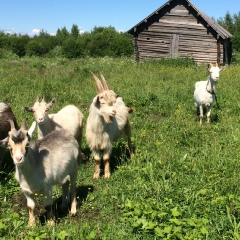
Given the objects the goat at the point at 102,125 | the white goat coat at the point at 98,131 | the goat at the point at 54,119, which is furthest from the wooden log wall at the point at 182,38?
the white goat coat at the point at 98,131

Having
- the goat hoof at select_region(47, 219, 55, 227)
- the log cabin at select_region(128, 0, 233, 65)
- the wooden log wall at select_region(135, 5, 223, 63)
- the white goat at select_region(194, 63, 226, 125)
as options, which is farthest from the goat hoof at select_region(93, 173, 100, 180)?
the wooden log wall at select_region(135, 5, 223, 63)

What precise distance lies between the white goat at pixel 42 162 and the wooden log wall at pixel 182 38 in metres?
21.2

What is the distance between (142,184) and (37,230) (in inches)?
71.0

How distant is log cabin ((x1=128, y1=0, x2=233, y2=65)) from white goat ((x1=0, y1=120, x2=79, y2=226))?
20.7m

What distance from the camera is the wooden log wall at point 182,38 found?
2442 cm

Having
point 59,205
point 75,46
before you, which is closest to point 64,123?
point 59,205

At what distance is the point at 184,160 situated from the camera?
6.22 metres

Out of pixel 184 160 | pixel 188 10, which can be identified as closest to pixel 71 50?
pixel 188 10

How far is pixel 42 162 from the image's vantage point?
4.66 m

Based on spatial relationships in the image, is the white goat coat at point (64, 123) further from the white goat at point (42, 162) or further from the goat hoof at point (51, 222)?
the goat hoof at point (51, 222)

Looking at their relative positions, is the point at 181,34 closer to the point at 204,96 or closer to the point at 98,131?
the point at 204,96

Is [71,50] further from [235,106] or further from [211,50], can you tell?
[235,106]

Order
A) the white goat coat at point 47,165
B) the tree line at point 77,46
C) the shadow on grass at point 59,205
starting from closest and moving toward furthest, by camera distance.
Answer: the white goat coat at point 47,165 → the shadow on grass at point 59,205 → the tree line at point 77,46

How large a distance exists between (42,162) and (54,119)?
2.46 metres
